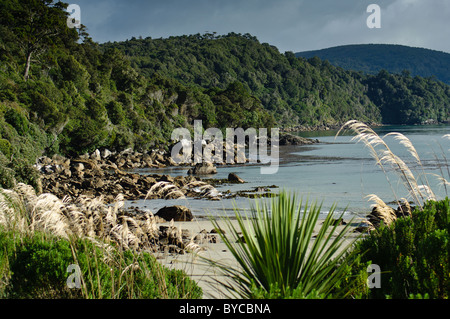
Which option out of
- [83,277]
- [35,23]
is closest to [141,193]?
[83,277]

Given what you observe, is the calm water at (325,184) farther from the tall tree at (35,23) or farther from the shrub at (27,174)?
the tall tree at (35,23)

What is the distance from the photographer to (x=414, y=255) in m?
4.38

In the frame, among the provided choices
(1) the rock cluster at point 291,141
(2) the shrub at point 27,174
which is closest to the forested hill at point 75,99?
(2) the shrub at point 27,174

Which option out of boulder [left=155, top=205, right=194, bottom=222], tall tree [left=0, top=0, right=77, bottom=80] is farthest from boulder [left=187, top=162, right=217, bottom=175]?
tall tree [left=0, top=0, right=77, bottom=80]

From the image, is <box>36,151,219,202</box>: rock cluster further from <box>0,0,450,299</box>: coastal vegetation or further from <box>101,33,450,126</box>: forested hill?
<box>101,33,450,126</box>: forested hill

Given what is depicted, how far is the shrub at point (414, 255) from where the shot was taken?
3.70m

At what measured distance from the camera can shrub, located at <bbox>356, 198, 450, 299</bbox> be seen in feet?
12.1

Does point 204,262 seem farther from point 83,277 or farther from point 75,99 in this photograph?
point 75,99

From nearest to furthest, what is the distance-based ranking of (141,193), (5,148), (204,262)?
(204,262) < (141,193) < (5,148)

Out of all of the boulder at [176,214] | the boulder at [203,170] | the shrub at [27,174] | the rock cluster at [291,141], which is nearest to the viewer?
the boulder at [176,214]

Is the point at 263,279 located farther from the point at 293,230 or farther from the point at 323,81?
the point at 323,81

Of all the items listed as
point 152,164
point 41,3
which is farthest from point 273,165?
point 41,3

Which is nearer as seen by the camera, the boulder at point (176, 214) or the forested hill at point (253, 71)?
the boulder at point (176, 214)

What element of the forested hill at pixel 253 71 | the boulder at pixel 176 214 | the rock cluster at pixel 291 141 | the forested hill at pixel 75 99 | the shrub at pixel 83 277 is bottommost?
the boulder at pixel 176 214
